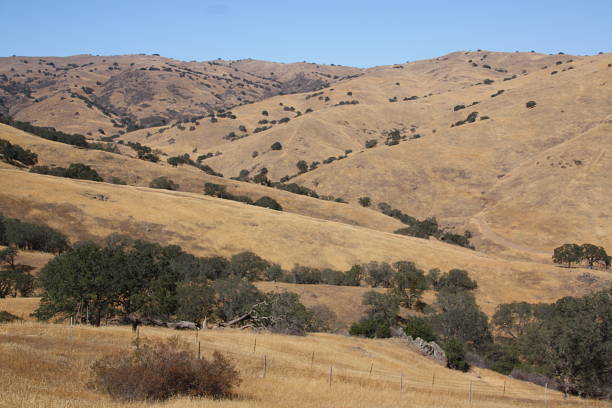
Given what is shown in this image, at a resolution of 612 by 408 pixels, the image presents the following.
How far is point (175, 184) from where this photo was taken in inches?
3711

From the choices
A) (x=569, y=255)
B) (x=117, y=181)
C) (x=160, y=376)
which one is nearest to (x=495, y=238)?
(x=569, y=255)

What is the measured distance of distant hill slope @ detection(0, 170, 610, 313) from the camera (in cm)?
5922

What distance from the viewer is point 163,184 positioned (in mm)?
90625

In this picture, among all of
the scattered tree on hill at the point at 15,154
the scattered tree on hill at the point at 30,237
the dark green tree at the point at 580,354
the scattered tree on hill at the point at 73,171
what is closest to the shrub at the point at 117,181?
the scattered tree on hill at the point at 73,171

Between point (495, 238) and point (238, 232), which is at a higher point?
point (495, 238)

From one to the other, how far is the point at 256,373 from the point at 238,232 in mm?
46883

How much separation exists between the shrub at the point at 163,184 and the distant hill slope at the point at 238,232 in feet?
49.3

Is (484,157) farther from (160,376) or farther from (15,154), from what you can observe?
(160,376)

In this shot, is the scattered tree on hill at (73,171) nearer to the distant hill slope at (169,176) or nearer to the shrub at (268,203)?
the distant hill slope at (169,176)

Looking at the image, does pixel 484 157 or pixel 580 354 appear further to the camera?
pixel 484 157

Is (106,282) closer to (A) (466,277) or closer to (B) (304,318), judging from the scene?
(B) (304,318)

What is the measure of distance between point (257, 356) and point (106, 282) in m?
12.6

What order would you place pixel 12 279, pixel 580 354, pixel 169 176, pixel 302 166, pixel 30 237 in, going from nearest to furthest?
pixel 580 354 < pixel 12 279 < pixel 30 237 < pixel 169 176 < pixel 302 166

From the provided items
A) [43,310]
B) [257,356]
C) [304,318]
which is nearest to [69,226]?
[43,310]
